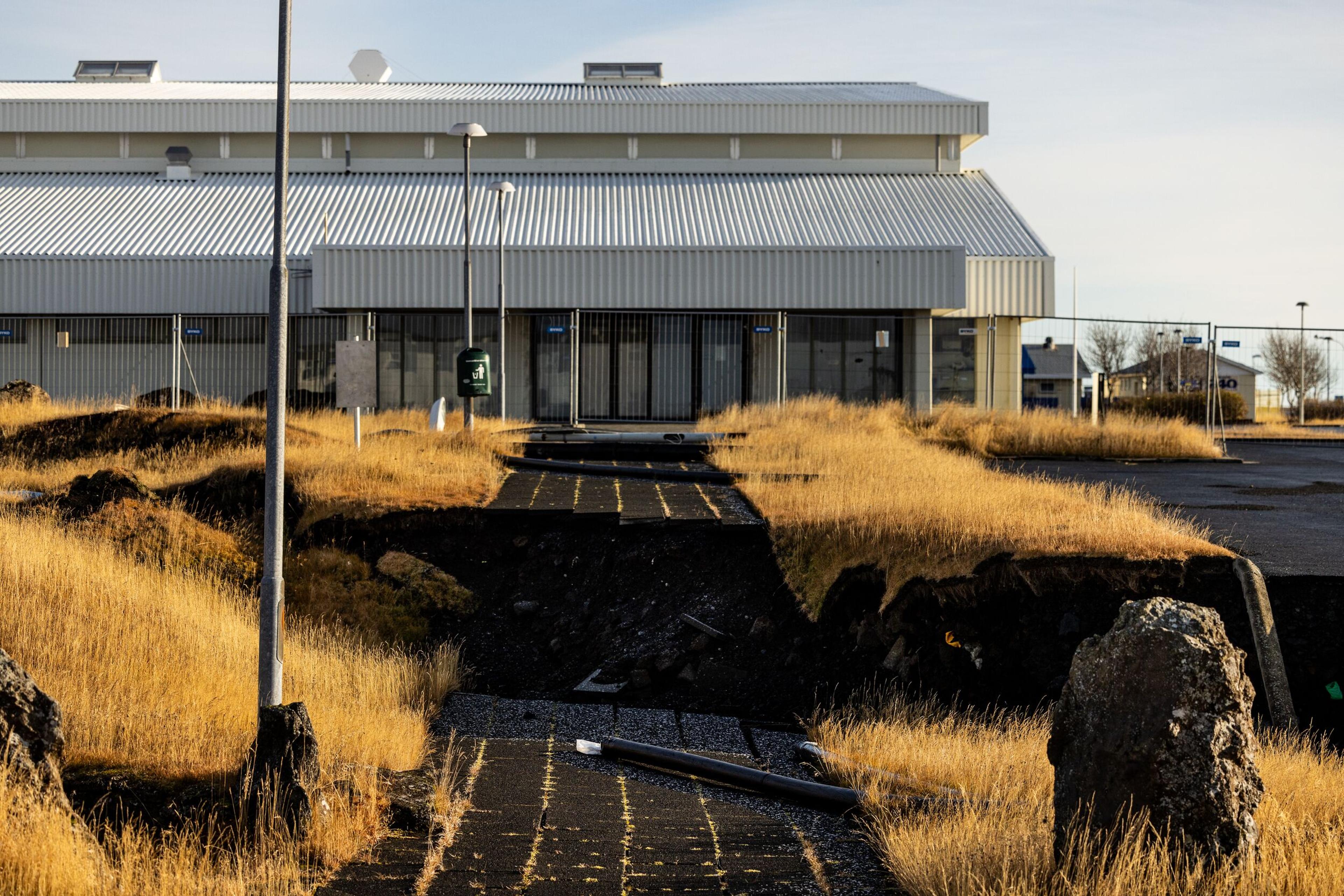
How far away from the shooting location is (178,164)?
40.4 metres

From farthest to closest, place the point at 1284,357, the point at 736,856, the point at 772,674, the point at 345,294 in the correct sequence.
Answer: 1. the point at 1284,357
2. the point at 345,294
3. the point at 772,674
4. the point at 736,856

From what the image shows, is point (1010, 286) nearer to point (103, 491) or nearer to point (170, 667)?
point (103, 491)

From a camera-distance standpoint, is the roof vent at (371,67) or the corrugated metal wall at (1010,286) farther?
the roof vent at (371,67)

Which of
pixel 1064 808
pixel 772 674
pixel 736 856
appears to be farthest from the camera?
pixel 772 674

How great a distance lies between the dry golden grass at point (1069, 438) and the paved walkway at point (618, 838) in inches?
582

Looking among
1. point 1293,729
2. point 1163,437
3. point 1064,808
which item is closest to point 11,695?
point 1064,808

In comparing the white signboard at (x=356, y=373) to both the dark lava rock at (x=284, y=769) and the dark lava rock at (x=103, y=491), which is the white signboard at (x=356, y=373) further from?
the dark lava rock at (x=284, y=769)

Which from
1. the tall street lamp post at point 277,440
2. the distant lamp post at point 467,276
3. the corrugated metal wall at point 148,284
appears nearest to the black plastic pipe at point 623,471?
the distant lamp post at point 467,276

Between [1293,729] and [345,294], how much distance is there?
86.6 ft

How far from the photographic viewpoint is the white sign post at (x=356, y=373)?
16531 millimetres

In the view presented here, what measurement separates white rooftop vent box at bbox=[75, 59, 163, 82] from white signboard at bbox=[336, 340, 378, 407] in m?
34.4

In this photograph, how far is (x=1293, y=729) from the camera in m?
9.43

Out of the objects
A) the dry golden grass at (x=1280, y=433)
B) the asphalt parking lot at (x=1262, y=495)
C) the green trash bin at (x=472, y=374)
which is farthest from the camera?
the dry golden grass at (x=1280, y=433)

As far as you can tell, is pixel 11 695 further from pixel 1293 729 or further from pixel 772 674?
pixel 1293 729
